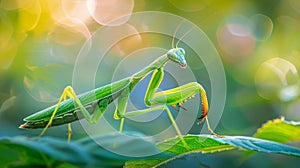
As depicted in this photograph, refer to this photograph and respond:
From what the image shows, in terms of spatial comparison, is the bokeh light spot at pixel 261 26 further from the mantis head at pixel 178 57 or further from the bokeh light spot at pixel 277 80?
the mantis head at pixel 178 57

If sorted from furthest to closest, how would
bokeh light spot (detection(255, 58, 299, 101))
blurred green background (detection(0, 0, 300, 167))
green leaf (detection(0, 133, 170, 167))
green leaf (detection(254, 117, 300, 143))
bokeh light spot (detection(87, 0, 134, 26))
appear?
bokeh light spot (detection(87, 0, 134, 26))
bokeh light spot (detection(255, 58, 299, 101))
blurred green background (detection(0, 0, 300, 167))
green leaf (detection(254, 117, 300, 143))
green leaf (detection(0, 133, 170, 167))

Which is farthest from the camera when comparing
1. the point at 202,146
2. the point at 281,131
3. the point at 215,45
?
the point at 215,45

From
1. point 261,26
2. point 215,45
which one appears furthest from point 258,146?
point 261,26

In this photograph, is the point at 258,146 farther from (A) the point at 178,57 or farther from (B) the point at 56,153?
(A) the point at 178,57

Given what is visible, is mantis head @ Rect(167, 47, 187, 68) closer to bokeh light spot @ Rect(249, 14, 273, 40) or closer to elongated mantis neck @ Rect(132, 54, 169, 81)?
elongated mantis neck @ Rect(132, 54, 169, 81)

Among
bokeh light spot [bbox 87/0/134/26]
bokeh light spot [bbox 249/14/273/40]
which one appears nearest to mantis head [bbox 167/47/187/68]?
bokeh light spot [bbox 87/0/134/26]
